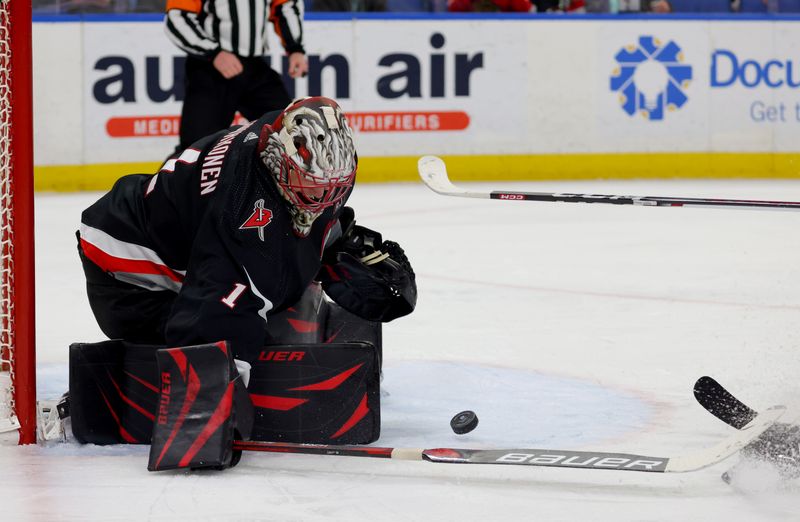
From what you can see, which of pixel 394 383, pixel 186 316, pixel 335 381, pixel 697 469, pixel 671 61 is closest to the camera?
pixel 697 469

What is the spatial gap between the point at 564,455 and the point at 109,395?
86 cm

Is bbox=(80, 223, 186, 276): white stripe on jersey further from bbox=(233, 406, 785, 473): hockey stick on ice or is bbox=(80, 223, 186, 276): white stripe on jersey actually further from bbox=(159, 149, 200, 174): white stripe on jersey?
bbox=(233, 406, 785, 473): hockey stick on ice

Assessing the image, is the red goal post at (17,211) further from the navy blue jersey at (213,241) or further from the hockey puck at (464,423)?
the hockey puck at (464,423)

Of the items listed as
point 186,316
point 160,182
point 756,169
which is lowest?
point 756,169

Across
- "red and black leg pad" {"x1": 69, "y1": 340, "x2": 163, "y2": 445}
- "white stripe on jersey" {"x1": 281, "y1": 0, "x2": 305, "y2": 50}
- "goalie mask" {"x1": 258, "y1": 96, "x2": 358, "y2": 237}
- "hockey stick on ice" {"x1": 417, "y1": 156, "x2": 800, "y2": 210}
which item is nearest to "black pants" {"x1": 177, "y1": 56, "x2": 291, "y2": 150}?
"white stripe on jersey" {"x1": 281, "y1": 0, "x2": 305, "y2": 50}

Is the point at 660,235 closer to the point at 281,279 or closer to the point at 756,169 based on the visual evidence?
the point at 756,169

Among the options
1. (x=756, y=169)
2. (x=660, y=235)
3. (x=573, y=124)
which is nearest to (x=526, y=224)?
(x=660, y=235)

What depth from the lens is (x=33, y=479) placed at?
2.27m

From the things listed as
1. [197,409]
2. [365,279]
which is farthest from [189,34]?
[197,409]

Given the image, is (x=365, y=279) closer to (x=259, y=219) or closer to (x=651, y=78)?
(x=259, y=219)

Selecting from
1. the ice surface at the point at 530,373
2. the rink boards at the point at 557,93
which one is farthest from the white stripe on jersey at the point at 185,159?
the rink boards at the point at 557,93

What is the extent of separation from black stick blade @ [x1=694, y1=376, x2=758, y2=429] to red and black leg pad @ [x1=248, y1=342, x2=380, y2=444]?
0.58 meters

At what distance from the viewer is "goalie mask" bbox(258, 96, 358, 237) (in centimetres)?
222

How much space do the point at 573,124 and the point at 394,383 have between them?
5183 mm
